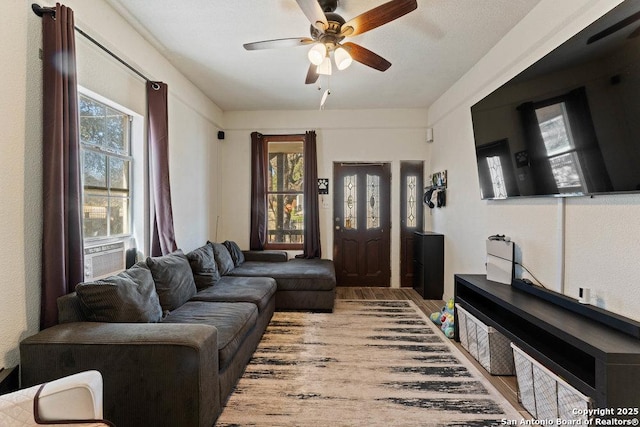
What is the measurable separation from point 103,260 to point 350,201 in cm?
347

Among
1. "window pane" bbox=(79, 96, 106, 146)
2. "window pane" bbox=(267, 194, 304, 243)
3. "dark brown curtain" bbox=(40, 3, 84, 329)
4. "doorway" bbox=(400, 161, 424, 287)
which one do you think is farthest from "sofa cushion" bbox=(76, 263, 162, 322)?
"doorway" bbox=(400, 161, 424, 287)

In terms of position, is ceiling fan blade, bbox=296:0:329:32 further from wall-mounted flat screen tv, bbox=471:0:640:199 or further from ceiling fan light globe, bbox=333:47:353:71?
wall-mounted flat screen tv, bbox=471:0:640:199

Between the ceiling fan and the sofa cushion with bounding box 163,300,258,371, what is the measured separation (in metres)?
2.05

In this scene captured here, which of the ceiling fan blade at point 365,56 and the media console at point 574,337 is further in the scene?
the ceiling fan blade at point 365,56

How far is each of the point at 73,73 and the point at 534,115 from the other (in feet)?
10.1

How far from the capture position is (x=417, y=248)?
4555 millimetres

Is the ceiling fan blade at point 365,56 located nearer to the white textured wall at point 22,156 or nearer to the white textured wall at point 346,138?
the white textured wall at point 22,156

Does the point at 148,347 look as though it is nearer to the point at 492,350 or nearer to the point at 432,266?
the point at 492,350

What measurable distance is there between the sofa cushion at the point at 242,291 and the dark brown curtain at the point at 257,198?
1.32 meters

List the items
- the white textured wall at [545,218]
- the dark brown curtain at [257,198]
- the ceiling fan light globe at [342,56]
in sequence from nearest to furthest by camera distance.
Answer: the white textured wall at [545,218]
the ceiling fan light globe at [342,56]
the dark brown curtain at [257,198]

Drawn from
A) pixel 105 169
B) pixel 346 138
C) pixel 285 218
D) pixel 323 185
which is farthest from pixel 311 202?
pixel 105 169

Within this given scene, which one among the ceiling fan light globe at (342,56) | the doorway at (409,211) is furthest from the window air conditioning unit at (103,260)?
the doorway at (409,211)

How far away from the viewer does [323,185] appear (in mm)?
4918

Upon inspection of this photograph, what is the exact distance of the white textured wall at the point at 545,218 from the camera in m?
1.71
